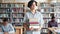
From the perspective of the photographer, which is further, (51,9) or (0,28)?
(51,9)

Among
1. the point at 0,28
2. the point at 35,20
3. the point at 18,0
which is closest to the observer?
the point at 35,20

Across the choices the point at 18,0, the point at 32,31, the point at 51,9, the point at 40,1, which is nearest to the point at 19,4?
the point at 18,0

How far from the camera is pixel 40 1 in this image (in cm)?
675

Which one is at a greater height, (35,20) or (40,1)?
(40,1)

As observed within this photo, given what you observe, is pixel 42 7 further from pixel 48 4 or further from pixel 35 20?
pixel 35 20

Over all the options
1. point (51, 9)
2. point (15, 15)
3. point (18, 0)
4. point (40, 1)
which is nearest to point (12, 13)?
point (15, 15)

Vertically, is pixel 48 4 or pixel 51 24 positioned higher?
pixel 48 4

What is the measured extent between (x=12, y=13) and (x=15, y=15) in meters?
0.17

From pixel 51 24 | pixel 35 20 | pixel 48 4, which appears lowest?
pixel 51 24

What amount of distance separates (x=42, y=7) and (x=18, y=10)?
3.70 feet

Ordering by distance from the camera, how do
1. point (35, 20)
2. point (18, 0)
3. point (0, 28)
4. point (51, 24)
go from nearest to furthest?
point (35, 20), point (0, 28), point (51, 24), point (18, 0)

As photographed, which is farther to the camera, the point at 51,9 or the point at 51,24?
the point at 51,9

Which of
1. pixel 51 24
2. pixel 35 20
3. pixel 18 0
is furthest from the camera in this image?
pixel 18 0

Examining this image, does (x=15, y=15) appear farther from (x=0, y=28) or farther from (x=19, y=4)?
(x=0, y=28)
